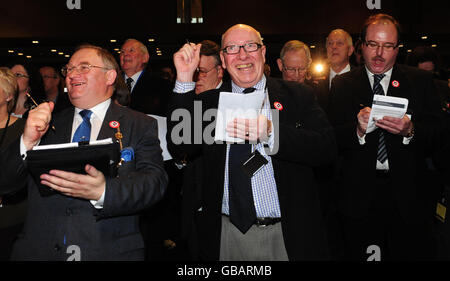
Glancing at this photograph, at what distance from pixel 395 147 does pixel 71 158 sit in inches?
84.8

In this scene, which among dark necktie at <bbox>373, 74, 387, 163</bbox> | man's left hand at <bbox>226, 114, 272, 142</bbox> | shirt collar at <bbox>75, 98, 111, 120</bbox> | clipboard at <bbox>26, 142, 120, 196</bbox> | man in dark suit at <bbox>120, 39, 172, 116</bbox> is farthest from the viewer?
man in dark suit at <bbox>120, 39, 172, 116</bbox>

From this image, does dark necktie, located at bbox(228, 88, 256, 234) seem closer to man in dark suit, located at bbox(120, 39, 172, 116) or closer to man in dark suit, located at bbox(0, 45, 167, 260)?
man in dark suit, located at bbox(0, 45, 167, 260)

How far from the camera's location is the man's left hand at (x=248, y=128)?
1906 mm

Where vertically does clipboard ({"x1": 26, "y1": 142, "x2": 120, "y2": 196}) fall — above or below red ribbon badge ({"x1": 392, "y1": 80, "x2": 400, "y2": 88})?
below

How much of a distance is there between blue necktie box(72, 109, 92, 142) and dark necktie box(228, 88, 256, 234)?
86 centimetres

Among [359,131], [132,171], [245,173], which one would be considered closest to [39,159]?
[132,171]

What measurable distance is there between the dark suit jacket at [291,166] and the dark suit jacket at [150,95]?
1977 mm

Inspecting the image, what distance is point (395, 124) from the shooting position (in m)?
2.50

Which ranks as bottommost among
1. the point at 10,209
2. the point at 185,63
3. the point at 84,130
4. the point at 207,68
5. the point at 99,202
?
the point at 10,209

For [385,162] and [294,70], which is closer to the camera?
[385,162]

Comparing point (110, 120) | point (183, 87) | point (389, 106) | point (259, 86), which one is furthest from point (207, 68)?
point (389, 106)

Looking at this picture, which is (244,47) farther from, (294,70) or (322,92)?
(294,70)

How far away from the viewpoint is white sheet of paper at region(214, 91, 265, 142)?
1.88m

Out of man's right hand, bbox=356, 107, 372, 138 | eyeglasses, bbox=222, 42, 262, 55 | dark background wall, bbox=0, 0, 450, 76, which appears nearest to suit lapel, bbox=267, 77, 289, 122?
eyeglasses, bbox=222, 42, 262, 55
